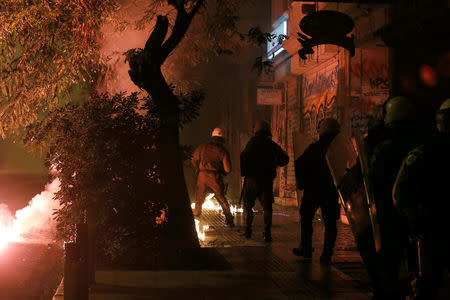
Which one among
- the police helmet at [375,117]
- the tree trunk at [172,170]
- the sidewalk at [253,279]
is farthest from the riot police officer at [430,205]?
the tree trunk at [172,170]

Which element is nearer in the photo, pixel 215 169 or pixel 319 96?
pixel 215 169

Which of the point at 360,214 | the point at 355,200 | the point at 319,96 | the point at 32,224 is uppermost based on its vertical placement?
the point at 319,96

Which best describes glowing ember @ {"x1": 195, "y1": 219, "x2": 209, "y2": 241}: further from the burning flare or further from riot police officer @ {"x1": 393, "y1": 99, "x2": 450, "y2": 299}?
riot police officer @ {"x1": 393, "y1": 99, "x2": 450, "y2": 299}

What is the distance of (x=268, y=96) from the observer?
18.5m

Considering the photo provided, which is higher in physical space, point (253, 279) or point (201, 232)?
point (201, 232)

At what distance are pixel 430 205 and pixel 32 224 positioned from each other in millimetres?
8944

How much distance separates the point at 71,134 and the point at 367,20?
22.4 feet

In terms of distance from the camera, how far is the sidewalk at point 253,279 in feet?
19.3

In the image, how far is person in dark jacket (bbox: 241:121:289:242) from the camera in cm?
955

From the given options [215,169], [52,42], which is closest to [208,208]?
[215,169]

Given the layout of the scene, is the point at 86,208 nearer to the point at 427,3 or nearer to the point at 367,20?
the point at 427,3

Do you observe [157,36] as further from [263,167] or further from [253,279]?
[253,279]

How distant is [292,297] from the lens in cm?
579

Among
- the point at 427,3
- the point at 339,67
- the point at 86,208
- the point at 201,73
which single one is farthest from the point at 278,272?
the point at 201,73
